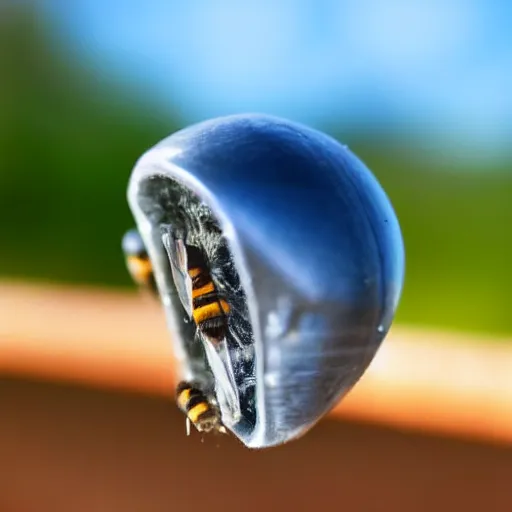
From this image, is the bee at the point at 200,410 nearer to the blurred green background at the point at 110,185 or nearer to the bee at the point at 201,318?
the bee at the point at 201,318

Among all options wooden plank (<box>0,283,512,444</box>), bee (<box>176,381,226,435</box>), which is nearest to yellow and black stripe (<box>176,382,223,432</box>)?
bee (<box>176,381,226,435</box>)

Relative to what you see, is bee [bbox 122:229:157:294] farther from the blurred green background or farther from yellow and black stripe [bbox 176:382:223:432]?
the blurred green background

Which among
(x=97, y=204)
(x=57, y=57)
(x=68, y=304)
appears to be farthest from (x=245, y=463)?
(x=57, y=57)

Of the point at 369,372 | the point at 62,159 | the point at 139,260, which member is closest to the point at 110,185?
the point at 62,159

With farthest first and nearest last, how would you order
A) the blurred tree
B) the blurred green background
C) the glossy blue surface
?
the blurred tree < the blurred green background < the glossy blue surface

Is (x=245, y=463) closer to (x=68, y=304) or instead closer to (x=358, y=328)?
(x=68, y=304)

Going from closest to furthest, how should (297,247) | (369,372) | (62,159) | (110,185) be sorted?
1. (297,247)
2. (369,372)
3. (110,185)
4. (62,159)

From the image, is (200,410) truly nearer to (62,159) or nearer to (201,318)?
(201,318)
